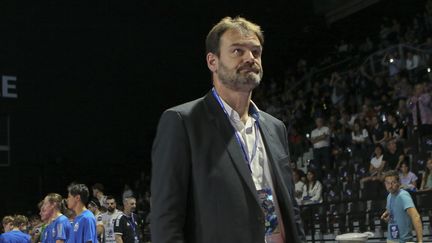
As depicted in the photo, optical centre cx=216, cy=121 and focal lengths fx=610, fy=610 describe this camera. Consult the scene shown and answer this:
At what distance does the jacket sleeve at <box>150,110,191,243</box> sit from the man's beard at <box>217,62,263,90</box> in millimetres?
257

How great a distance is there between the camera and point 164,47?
19484mm

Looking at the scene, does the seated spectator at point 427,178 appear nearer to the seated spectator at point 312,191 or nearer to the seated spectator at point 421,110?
the seated spectator at point 421,110

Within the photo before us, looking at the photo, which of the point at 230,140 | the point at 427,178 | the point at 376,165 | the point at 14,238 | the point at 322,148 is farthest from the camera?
the point at 322,148

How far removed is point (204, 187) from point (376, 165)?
8.88 m

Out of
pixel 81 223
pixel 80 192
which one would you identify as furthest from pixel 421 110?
pixel 81 223

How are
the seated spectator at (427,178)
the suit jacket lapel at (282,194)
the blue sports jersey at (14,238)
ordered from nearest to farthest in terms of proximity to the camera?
1. the suit jacket lapel at (282,194)
2. the blue sports jersey at (14,238)
3. the seated spectator at (427,178)

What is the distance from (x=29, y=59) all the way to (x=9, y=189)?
11.7 feet

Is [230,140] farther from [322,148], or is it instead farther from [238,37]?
[322,148]

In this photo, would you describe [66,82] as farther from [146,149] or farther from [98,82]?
[146,149]

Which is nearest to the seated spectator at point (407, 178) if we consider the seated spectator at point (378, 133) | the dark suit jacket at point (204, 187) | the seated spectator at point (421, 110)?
the seated spectator at point (421, 110)

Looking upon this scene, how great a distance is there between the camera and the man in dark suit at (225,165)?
227cm

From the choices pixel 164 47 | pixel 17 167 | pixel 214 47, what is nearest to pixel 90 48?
pixel 164 47

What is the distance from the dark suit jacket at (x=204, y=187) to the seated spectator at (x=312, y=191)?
28.8 feet

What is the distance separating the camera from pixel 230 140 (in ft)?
7.86
